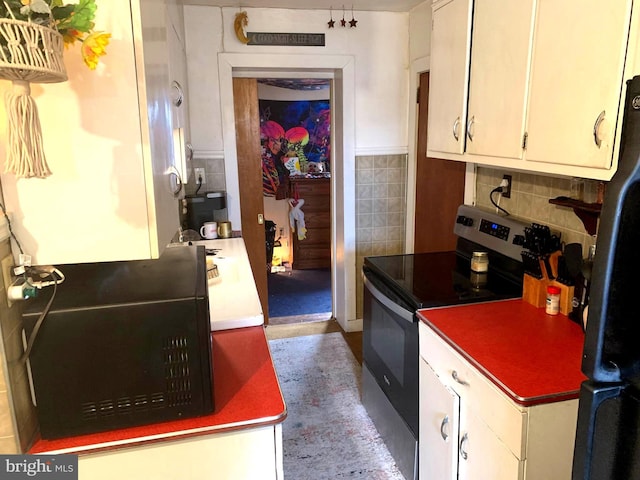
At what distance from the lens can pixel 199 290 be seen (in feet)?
3.78

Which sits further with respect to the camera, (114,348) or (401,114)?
(401,114)

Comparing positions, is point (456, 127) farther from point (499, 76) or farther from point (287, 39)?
point (287, 39)

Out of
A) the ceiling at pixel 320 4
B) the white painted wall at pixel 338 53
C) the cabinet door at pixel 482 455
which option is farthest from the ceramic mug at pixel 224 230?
the cabinet door at pixel 482 455

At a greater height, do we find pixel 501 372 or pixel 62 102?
pixel 62 102

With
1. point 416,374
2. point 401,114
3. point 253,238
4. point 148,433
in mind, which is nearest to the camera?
point 148,433

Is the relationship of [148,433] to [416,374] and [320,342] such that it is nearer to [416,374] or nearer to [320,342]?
[416,374]

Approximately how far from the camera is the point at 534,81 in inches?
63.1

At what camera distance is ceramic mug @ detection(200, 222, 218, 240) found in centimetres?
309

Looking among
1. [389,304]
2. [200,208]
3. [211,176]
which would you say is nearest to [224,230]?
[200,208]

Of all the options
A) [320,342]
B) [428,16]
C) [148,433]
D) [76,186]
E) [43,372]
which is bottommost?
[320,342]

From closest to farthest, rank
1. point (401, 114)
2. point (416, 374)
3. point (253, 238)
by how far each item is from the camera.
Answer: point (416, 374)
point (401, 114)
point (253, 238)

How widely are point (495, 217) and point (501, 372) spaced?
40.8 inches

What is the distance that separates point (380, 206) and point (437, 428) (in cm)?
204

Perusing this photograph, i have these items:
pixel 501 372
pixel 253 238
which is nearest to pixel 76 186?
pixel 501 372
